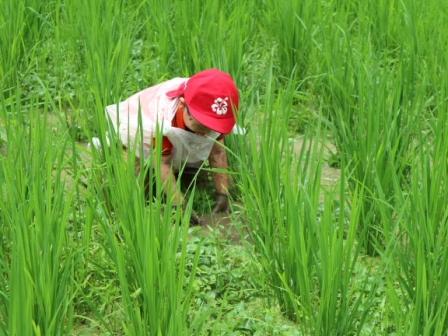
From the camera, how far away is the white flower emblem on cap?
254 cm

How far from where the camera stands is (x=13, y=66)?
3.24 m

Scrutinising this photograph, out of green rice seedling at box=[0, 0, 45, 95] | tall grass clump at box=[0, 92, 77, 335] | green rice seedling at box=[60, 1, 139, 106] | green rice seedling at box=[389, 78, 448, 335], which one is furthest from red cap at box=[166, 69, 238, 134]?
green rice seedling at box=[0, 0, 45, 95]

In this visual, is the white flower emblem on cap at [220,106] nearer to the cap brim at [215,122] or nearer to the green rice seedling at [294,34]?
the cap brim at [215,122]

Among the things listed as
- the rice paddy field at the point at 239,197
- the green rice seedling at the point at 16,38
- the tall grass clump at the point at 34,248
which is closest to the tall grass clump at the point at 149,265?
the rice paddy field at the point at 239,197

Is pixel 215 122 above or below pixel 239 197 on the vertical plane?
above

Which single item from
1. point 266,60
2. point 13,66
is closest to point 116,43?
point 13,66

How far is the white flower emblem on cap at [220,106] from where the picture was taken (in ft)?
8.32

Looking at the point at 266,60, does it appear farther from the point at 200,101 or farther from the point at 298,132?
the point at 200,101

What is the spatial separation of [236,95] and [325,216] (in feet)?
2.65

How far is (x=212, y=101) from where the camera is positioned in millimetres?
2535

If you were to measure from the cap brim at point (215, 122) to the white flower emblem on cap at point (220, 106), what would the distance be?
22 millimetres

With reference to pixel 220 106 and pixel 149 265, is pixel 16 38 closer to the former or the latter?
pixel 220 106

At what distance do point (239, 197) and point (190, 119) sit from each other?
0.28 m

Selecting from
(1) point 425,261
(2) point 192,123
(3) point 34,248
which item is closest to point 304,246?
(1) point 425,261
